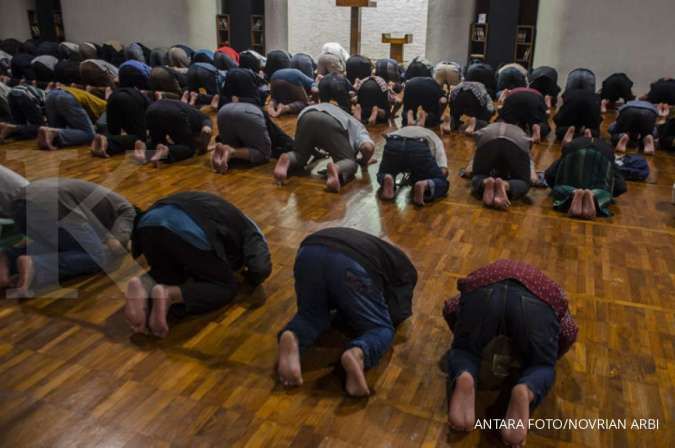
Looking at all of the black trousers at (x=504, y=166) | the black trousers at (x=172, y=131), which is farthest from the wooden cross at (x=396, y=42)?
the black trousers at (x=504, y=166)

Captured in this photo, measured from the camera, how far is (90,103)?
19.5 ft

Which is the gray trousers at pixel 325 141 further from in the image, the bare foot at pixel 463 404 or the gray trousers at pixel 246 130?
the bare foot at pixel 463 404

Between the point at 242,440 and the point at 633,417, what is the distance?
136 cm

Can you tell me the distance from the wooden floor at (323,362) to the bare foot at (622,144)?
2.26 m

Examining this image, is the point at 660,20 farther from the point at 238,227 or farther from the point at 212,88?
the point at 238,227

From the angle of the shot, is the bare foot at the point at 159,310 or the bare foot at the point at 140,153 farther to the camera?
the bare foot at the point at 140,153

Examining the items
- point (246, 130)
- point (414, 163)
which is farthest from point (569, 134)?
point (246, 130)

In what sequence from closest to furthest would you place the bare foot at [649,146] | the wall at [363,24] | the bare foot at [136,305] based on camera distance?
the bare foot at [136,305], the bare foot at [649,146], the wall at [363,24]

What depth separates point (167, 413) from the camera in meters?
2.05

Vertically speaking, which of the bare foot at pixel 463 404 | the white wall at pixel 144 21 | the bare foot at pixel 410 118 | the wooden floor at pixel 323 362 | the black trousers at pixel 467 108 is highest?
the white wall at pixel 144 21

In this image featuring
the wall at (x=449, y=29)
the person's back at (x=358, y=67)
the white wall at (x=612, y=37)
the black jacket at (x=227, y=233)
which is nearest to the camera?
the black jacket at (x=227, y=233)

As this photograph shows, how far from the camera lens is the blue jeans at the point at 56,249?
2.92m

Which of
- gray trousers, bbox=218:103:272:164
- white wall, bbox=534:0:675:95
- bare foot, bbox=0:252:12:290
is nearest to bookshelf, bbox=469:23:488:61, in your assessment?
white wall, bbox=534:0:675:95

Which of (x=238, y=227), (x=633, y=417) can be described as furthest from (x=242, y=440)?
(x=633, y=417)
